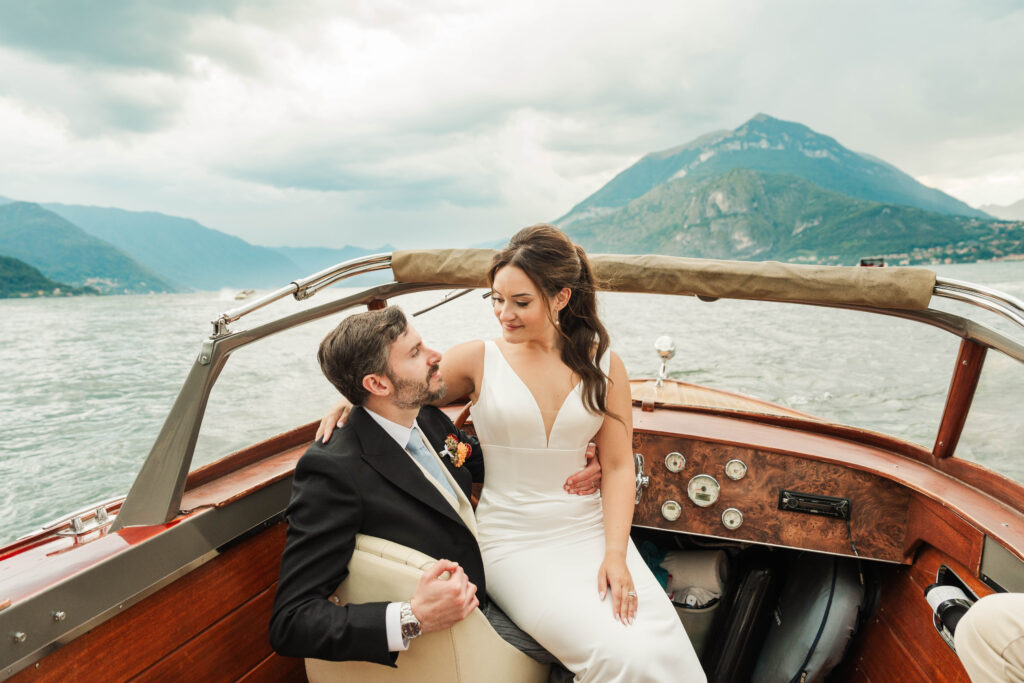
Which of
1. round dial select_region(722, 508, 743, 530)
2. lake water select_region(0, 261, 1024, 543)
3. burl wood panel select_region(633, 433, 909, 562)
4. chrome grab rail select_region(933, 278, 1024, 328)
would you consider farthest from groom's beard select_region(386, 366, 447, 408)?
chrome grab rail select_region(933, 278, 1024, 328)

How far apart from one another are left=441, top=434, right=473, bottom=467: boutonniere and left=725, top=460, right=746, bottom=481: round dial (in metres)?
1.20

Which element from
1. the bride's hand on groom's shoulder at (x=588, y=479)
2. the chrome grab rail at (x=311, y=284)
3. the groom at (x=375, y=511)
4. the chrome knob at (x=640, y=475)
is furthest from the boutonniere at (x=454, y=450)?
the chrome knob at (x=640, y=475)

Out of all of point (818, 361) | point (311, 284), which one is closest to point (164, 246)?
point (818, 361)

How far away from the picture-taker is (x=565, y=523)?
202cm

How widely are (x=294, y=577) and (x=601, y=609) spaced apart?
96 centimetres

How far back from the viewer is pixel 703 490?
95.5 inches

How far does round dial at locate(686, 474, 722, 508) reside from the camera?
94.8 inches

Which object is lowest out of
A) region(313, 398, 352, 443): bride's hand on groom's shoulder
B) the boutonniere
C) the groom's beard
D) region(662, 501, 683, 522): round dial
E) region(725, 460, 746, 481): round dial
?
region(662, 501, 683, 522): round dial

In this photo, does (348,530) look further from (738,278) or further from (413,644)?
(738,278)

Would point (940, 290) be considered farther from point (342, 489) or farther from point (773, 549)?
point (342, 489)

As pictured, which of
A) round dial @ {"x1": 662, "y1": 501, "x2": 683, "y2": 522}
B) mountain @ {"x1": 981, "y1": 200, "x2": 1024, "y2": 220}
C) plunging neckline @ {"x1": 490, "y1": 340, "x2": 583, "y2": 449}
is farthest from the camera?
mountain @ {"x1": 981, "y1": 200, "x2": 1024, "y2": 220}

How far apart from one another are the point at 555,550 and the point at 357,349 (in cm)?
102

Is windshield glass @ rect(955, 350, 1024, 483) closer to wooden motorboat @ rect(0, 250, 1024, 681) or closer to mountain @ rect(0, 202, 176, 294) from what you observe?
wooden motorboat @ rect(0, 250, 1024, 681)

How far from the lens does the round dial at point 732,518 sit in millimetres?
2377
